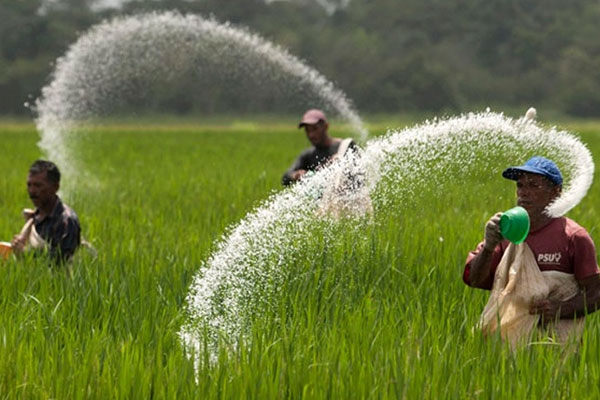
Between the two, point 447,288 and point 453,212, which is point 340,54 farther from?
point 447,288

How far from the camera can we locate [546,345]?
3.46 meters

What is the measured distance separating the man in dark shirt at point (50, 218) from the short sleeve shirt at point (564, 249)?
8.78 feet

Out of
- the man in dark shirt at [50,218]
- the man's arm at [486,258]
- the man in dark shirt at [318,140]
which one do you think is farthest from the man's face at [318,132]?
the man's arm at [486,258]

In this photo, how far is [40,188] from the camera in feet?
17.2

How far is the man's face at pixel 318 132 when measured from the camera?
6699 mm

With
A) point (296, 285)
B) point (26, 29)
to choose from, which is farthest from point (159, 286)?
point (26, 29)

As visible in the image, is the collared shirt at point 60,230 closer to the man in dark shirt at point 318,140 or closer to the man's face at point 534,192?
the man in dark shirt at point 318,140

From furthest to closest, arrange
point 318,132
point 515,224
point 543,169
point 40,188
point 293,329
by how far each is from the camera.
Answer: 1. point 318,132
2. point 40,188
3. point 293,329
4. point 543,169
5. point 515,224

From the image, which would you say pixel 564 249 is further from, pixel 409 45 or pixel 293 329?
pixel 409 45

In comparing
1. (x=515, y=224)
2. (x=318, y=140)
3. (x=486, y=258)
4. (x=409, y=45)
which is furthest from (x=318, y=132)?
(x=409, y=45)

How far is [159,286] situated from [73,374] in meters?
1.56

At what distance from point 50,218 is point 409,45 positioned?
6699 cm

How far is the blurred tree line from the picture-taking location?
5441 centimetres

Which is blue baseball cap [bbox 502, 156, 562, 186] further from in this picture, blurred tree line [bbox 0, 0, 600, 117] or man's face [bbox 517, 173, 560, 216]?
blurred tree line [bbox 0, 0, 600, 117]
